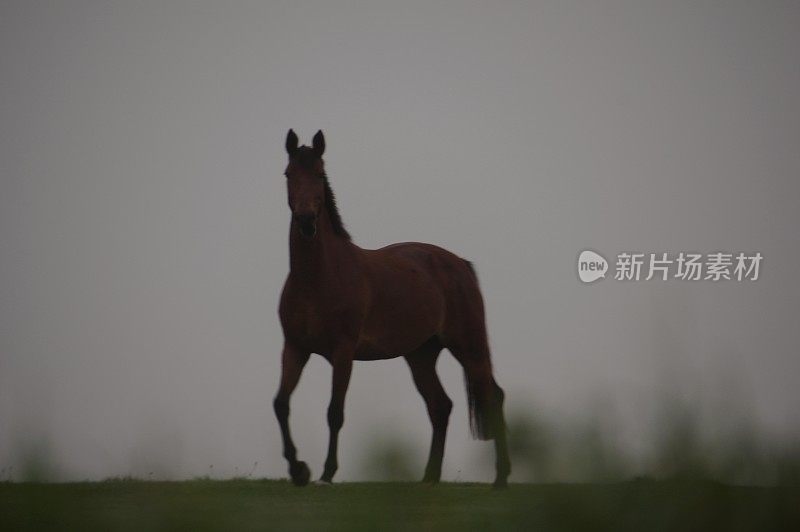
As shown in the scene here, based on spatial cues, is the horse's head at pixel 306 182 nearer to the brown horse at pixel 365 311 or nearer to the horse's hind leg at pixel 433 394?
the brown horse at pixel 365 311

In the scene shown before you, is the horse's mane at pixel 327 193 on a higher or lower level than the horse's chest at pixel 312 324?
higher

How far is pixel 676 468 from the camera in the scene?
3.35 meters

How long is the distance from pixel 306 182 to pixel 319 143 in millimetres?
516

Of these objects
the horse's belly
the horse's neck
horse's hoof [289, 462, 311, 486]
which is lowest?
horse's hoof [289, 462, 311, 486]

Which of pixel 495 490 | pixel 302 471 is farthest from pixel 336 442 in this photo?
pixel 495 490

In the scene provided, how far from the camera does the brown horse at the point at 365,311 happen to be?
361 inches

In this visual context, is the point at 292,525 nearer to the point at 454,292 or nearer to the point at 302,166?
the point at 302,166

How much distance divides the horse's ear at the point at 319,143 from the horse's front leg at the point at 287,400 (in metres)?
1.62

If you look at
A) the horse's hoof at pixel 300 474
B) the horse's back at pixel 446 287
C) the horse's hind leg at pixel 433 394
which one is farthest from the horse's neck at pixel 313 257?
the horse's hind leg at pixel 433 394

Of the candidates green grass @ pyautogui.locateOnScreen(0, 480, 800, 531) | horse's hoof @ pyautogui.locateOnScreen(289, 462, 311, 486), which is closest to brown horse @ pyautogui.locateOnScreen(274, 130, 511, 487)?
horse's hoof @ pyautogui.locateOnScreen(289, 462, 311, 486)

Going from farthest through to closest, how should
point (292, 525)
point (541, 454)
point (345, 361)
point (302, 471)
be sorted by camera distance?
point (345, 361)
point (302, 471)
point (292, 525)
point (541, 454)

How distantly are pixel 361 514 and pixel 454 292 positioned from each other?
7.12 metres

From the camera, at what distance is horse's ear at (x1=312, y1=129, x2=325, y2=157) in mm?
9375

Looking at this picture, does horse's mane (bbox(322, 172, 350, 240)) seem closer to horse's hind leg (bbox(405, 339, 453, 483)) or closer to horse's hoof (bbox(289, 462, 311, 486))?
horse's hind leg (bbox(405, 339, 453, 483))
